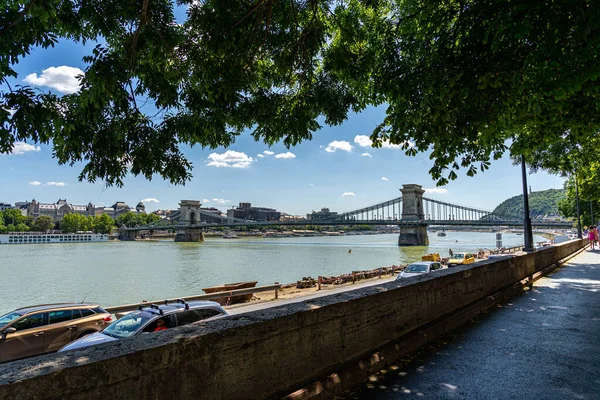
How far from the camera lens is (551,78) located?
543 cm

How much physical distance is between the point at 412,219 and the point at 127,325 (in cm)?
9837

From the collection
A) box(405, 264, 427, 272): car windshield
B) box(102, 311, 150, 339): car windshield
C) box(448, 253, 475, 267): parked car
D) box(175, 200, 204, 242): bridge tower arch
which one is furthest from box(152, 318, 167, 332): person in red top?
box(175, 200, 204, 242): bridge tower arch

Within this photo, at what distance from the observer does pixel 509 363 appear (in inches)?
206

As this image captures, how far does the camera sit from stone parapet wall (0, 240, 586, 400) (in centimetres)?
253

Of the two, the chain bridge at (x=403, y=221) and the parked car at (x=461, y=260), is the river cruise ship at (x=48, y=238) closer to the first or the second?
the chain bridge at (x=403, y=221)

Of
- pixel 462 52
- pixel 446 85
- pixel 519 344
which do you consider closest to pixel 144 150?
pixel 446 85

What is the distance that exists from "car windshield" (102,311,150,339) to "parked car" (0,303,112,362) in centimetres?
246

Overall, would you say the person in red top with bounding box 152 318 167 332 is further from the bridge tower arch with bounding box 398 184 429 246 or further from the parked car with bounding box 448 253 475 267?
the bridge tower arch with bounding box 398 184 429 246

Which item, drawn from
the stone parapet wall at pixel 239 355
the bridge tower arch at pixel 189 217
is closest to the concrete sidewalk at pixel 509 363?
the stone parapet wall at pixel 239 355

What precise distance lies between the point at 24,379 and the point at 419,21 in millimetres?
8372

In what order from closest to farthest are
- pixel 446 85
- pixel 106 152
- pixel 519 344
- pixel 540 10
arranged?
pixel 540 10 → pixel 106 152 → pixel 519 344 → pixel 446 85

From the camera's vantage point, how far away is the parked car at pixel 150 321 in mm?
7531

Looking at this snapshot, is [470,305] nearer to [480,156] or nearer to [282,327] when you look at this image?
[480,156]

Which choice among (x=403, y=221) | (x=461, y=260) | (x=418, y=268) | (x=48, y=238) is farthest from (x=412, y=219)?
(x=48, y=238)
